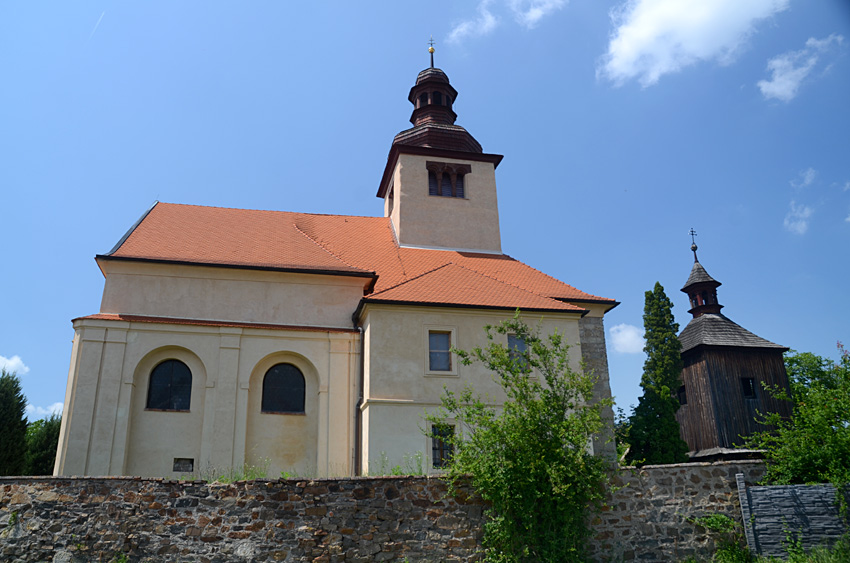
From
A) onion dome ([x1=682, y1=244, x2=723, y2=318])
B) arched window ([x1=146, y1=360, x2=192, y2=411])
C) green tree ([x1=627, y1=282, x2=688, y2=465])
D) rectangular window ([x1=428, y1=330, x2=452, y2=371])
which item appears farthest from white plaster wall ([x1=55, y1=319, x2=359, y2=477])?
onion dome ([x1=682, y1=244, x2=723, y2=318])

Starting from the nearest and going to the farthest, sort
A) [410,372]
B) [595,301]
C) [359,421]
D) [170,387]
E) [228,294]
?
[410,372], [359,421], [170,387], [228,294], [595,301]

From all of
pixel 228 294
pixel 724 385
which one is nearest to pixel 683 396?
pixel 724 385

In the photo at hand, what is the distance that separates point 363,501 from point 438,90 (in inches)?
880

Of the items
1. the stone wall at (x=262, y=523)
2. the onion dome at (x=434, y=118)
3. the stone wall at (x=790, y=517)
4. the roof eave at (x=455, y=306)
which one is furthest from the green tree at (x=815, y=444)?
the onion dome at (x=434, y=118)

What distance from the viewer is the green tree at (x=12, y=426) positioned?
2188 centimetres

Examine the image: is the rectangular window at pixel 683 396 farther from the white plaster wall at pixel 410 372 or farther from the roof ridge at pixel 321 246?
the roof ridge at pixel 321 246

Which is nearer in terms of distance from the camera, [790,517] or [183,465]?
[790,517]

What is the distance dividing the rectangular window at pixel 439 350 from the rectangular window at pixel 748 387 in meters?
21.3

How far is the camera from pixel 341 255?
23188 millimetres

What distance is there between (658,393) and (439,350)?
1430cm

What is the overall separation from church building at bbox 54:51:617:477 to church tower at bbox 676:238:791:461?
14.6 metres

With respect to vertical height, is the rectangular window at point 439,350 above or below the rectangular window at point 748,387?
below

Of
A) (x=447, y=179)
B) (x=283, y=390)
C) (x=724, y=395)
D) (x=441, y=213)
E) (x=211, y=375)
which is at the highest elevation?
(x=447, y=179)

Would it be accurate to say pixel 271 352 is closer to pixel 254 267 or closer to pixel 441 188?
pixel 254 267
